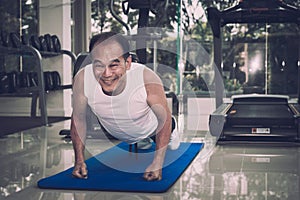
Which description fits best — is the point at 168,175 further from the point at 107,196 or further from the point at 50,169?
the point at 50,169

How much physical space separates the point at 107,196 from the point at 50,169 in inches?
34.2

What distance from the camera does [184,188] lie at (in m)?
2.67

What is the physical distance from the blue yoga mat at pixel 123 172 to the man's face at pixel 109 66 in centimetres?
52

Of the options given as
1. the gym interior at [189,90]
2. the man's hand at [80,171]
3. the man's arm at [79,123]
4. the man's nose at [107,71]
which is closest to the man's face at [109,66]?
the man's nose at [107,71]

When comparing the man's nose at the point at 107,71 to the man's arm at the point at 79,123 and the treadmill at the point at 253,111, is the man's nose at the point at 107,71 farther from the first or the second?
the treadmill at the point at 253,111

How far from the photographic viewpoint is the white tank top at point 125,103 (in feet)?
9.07

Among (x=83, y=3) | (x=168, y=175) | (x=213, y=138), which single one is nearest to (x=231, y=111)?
(x=213, y=138)

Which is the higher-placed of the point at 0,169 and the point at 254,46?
the point at 254,46

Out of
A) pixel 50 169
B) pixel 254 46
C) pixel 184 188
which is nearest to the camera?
pixel 184 188

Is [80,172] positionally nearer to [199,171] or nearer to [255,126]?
[199,171]

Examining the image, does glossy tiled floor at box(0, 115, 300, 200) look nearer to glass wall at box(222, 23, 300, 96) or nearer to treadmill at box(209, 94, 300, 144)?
treadmill at box(209, 94, 300, 144)

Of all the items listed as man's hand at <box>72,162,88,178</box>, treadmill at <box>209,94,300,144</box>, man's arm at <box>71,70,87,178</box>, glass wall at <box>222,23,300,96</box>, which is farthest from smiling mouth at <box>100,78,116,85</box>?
glass wall at <box>222,23,300,96</box>

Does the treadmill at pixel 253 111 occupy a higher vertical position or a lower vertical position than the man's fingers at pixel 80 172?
higher

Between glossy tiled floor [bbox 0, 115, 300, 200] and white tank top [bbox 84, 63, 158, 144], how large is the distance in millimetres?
428
